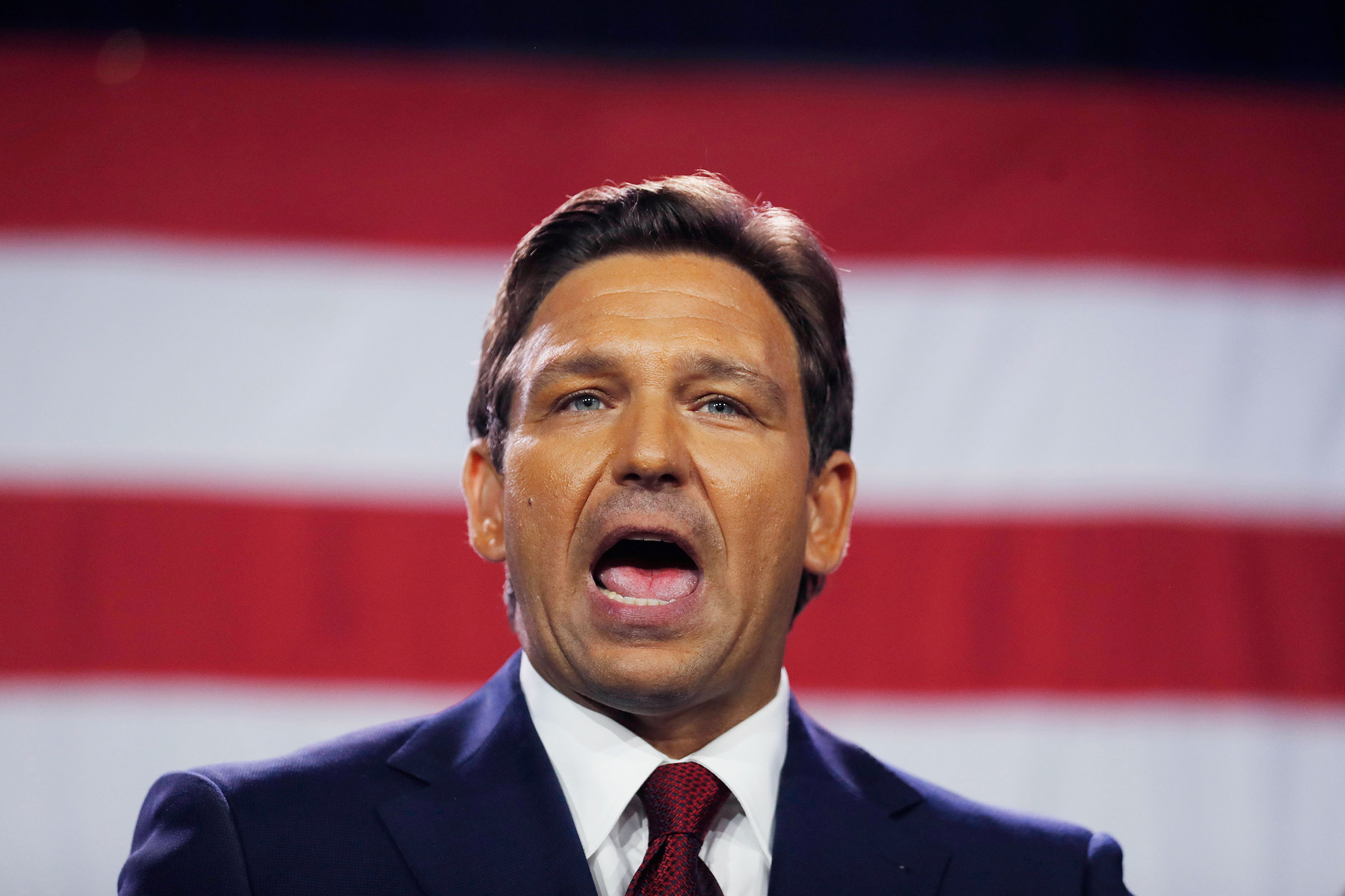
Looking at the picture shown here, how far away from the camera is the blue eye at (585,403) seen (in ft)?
5.07

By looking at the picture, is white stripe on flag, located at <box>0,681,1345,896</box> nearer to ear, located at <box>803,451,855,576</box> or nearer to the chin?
ear, located at <box>803,451,855,576</box>

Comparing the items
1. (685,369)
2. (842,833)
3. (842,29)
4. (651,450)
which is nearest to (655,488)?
(651,450)

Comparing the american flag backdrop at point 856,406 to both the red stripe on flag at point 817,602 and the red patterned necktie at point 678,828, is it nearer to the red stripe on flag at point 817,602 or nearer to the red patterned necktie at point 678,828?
the red stripe on flag at point 817,602

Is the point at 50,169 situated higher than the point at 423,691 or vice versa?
the point at 50,169

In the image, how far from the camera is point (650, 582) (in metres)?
1.53

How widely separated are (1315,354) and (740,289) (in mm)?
1698

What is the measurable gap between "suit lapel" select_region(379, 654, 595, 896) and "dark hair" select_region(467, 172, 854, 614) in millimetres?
357

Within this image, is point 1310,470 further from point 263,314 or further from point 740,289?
point 263,314

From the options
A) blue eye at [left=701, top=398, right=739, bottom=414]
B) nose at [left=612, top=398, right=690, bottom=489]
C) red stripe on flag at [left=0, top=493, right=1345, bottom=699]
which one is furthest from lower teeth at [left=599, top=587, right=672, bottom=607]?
red stripe on flag at [left=0, top=493, right=1345, bottom=699]

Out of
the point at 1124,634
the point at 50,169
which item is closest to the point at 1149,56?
the point at 1124,634

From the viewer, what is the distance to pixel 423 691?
260cm

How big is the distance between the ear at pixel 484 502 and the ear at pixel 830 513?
406 millimetres

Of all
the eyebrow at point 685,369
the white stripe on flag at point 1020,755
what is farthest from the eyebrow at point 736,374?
the white stripe on flag at point 1020,755

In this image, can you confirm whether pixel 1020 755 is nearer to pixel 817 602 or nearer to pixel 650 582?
pixel 817 602
